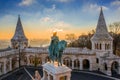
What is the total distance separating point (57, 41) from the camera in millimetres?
19641

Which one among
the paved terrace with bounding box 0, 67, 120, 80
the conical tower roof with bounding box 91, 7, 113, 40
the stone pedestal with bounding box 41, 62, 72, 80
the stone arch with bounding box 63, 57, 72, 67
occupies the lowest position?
the paved terrace with bounding box 0, 67, 120, 80

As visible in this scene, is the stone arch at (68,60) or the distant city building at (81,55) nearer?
the distant city building at (81,55)

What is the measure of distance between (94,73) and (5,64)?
56.6ft

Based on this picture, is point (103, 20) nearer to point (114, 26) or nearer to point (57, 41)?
point (114, 26)

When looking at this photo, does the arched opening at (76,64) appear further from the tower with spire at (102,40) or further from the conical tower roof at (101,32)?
the conical tower roof at (101,32)

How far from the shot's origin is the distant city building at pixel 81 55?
116 ft

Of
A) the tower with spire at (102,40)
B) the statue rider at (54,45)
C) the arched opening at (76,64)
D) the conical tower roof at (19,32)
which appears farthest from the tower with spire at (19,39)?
the statue rider at (54,45)

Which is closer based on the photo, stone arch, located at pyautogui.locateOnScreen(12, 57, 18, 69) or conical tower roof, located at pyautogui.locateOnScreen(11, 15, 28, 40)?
stone arch, located at pyautogui.locateOnScreen(12, 57, 18, 69)

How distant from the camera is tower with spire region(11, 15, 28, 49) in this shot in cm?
4289

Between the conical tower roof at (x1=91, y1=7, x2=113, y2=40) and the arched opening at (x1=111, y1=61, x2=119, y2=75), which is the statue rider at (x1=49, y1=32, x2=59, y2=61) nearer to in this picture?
the arched opening at (x1=111, y1=61, x2=119, y2=75)

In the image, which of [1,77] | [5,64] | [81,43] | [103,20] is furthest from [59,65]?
[81,43]

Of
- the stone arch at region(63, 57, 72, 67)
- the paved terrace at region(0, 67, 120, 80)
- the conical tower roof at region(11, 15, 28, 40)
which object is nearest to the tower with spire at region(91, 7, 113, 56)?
the paved terrace at region(0, 67, 120, 80)

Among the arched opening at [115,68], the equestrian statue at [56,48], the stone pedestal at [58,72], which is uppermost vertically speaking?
the equestrian statue at [56,48]

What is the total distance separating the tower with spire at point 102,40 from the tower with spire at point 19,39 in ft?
54.2
